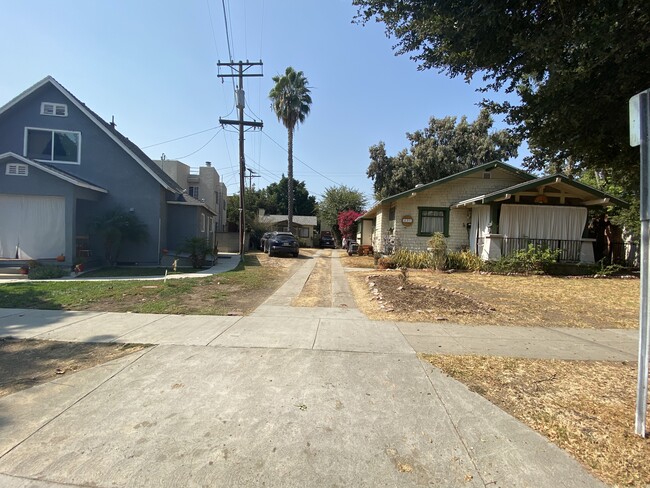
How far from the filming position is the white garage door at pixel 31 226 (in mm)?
14453

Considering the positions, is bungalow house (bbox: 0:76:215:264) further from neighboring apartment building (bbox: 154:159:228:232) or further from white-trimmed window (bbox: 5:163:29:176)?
neighboring apartment building (bbox: 154:159:228:232)

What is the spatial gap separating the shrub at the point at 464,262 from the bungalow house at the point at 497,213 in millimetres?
635

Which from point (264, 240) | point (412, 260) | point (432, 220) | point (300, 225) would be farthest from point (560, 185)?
point (300, 225)

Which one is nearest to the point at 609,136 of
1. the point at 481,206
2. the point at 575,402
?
the point at 575,402

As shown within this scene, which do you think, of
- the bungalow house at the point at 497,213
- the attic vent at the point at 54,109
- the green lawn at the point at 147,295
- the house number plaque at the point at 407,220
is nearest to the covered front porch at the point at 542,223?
the bungalow house at the point at 497,213

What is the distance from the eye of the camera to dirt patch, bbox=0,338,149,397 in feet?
13.6

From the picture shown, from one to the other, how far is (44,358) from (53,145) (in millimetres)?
15125

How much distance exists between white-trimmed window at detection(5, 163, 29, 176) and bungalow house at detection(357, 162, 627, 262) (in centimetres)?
1504

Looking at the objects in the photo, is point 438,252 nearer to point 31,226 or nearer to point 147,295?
point 147,295

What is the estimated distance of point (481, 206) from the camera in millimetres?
17578

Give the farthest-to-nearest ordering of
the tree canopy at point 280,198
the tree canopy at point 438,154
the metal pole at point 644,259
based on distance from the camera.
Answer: the tree canopy at point 280,198, the tree canopy at point 438,154, the metal pole at point 644,259

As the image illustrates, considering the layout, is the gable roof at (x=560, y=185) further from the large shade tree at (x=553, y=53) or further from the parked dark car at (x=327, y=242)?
the parked dark car at (x=327, y=242)

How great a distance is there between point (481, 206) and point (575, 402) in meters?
15.1

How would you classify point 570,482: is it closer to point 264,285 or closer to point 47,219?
point 264,285
